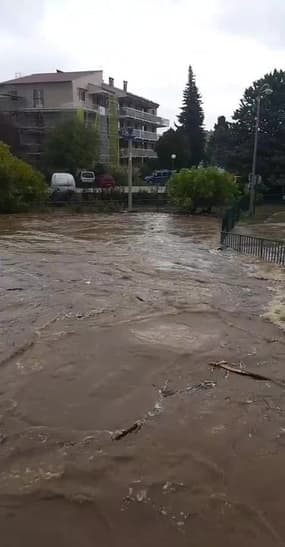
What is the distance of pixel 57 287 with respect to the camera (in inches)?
498

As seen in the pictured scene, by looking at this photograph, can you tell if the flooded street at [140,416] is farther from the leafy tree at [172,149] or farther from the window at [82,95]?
the leafy tree at [172,149]

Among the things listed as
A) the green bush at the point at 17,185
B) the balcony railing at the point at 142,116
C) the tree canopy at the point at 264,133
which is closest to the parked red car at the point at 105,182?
the green bush at the point at 17,185

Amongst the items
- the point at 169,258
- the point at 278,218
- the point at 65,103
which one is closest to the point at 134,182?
the point at 65,103

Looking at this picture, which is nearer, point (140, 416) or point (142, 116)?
point (140, 416)

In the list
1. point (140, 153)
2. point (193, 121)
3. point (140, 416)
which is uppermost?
point (193, 121)

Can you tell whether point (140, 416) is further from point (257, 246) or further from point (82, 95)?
point (82, 95)

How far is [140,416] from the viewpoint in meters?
6.03

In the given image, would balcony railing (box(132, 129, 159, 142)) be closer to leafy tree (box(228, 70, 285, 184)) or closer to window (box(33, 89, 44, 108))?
window (box(33, 89, 44, 108))

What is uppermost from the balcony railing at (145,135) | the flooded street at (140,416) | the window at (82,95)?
the window at (82,95)

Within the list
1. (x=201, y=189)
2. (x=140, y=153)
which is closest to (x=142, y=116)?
(x=140, y=153)

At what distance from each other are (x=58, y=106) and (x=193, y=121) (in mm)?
23158

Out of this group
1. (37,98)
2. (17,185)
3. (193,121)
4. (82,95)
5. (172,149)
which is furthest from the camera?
(193,121)

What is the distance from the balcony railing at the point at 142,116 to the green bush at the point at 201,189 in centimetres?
3447

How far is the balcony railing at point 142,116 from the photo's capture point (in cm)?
6825
